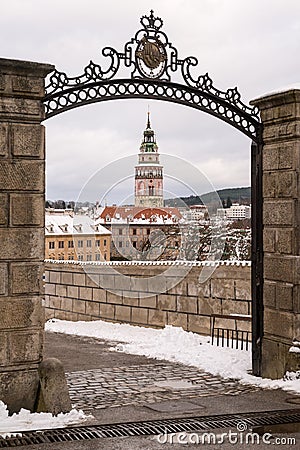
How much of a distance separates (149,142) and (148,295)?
371cm

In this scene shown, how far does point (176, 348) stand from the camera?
12.0 meters

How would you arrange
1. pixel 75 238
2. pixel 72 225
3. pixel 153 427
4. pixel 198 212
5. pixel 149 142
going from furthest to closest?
1. pixel 75 238
2. pixel 72 225
3. pixel 149 142
4. pixel 198 212
5. pixel 153 427

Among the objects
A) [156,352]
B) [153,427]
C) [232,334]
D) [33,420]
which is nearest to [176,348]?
[156,352]

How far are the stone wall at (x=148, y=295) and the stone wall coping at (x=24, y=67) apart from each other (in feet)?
19.3

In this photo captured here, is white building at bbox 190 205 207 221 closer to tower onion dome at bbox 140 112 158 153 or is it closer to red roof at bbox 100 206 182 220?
red roof at bbox 100 206 182 220

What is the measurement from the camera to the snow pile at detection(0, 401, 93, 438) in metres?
6.88

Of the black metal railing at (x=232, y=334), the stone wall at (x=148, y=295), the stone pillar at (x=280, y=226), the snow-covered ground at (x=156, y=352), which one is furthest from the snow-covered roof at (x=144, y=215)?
the stone pillar at (x=280, y=226)

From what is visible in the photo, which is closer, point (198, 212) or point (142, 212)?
point (142, 212)

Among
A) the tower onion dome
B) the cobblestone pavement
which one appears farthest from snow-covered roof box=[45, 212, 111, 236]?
the cobblestone pavement

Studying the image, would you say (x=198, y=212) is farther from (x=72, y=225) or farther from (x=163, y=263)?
(x=72, y=225)

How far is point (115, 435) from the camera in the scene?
6.73m

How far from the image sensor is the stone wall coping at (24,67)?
7372 millimetres

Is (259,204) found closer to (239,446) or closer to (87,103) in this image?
(87,103)

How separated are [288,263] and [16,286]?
10.7ft
